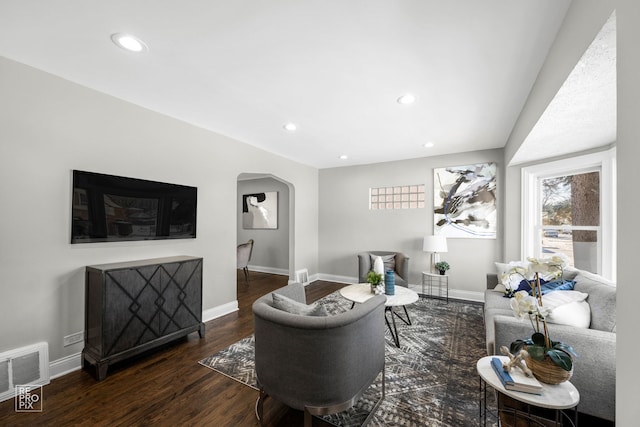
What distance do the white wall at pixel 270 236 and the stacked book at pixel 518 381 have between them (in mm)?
5256

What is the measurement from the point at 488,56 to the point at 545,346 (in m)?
1.91

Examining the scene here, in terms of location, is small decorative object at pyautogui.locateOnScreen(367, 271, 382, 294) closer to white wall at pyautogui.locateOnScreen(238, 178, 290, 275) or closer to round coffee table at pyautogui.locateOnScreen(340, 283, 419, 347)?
round coffee table at pyautogui.locateOnScreen(340, 283, 419, 347)

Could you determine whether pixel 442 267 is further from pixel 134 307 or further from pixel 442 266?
pixel 134 307

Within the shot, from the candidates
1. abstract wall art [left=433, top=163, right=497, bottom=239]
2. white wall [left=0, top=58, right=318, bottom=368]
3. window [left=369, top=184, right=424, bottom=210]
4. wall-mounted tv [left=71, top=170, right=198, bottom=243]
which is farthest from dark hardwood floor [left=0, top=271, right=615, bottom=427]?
window [left=369, top=184, right=424, bottom=210]

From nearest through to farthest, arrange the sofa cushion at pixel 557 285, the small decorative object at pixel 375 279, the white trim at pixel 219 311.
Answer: the sofa cushion at pixel 557 285, the small decorative object at pixel 375 279, the white trim at pixel 219 311

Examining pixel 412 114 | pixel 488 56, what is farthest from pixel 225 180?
pixel 488 56

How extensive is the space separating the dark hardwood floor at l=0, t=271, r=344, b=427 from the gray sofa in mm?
1471

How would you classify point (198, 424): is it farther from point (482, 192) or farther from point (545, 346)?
point (482, 192)

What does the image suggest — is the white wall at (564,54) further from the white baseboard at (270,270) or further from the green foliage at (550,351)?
the white baseboard at (270,270)

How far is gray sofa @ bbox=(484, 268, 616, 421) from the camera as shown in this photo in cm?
153

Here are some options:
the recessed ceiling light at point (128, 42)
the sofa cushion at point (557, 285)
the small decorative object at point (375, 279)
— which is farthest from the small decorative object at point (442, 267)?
the recessed ceiling light at point (128, 42)

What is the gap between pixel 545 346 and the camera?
141cm

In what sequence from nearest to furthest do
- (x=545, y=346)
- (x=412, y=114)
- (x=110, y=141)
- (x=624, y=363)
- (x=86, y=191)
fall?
(x=624, y=363) < (x=545, y=346) < (x=86, y=191) < (x=110, y=141) < (x=412, y=114)

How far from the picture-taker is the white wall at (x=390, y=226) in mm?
4352
